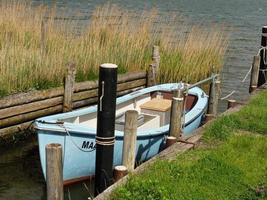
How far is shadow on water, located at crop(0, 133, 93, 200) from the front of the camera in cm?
826

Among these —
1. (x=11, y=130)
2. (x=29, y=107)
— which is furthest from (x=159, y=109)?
(x=11, y=130)

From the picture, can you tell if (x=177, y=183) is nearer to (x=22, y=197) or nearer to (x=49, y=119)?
(x=49, y=119)

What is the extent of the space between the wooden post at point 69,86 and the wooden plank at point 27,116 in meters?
0.14

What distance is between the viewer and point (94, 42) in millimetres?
13289

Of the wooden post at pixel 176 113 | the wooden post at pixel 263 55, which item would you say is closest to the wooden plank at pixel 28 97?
the wooden post at pixel 176 113

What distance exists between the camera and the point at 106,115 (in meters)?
6.33

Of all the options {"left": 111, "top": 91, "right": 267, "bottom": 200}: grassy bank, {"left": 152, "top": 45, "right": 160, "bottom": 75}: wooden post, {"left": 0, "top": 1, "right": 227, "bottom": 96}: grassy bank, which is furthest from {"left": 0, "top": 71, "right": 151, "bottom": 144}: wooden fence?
{"left": 111, "top": 91, "right": 267, "bottom": 200}: grassy bank

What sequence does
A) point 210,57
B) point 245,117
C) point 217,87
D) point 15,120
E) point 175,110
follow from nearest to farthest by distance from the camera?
point 175,110 < point 245,117 < point 15,120 < point 217,87 < point 210,57

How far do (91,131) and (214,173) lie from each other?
89.3 inches

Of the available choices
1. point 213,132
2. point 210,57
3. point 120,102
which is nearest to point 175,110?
point 213,132

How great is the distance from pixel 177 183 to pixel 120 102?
14.4 ft

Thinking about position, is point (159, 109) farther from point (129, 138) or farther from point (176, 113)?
point (129, 138)

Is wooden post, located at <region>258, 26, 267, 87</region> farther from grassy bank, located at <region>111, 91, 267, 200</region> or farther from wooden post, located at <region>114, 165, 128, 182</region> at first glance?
wooden post, located at <region>114, 165, 128, 182</region>

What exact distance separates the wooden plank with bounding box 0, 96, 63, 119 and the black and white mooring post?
3649mm
